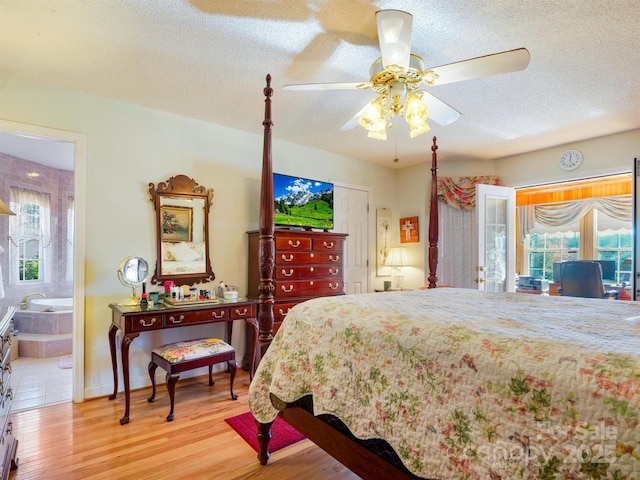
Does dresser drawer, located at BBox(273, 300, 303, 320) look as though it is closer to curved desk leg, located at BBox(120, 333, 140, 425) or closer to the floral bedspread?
curved desk leg, located at BBox(120, 333, 140, 425)

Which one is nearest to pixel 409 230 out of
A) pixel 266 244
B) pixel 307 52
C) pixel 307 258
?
pixel 307 258

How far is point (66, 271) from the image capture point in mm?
5215

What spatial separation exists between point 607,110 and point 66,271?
6928 mm

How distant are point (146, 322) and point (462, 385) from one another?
7.28 ft

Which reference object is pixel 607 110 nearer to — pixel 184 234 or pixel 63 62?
pixel 184 234

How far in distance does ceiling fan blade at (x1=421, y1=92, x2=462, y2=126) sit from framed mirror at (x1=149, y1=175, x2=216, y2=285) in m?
2.12

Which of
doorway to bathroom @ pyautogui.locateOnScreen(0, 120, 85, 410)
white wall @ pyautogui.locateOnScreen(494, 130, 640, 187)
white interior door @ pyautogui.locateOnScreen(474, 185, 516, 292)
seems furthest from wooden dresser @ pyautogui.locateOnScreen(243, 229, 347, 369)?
white wall @ pyautogui.locateOnScreen(494, 130, 640, 187)

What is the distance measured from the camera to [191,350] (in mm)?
2549

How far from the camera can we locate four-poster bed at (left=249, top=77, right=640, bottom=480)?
2.45 ft

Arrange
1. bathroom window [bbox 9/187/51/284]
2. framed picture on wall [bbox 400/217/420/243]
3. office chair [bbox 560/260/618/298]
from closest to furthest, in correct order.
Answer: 1. office chair [bbox 560/260/618/298]
2. bathroom window [bbox 9/187/51/284]
3. framed picture on wall [bbox 400/217/420/243]

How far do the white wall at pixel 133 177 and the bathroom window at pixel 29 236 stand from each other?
2.81 meters

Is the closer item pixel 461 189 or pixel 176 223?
pixel 176 223

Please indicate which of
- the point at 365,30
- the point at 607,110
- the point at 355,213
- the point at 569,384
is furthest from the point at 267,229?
the point at 607,110

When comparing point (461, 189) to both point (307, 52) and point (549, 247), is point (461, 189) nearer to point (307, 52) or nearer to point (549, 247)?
point (307, 52)
